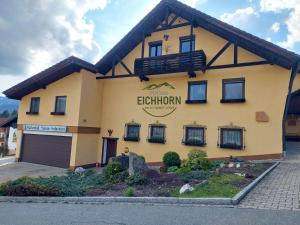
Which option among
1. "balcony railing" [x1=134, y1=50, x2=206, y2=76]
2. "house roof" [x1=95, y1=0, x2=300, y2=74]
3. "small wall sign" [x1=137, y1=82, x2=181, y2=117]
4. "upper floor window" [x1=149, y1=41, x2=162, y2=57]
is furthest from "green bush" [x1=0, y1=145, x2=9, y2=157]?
"upper floor window" [x1=149, y1=41, x2=162, y2=57]

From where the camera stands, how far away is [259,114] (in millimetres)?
15016

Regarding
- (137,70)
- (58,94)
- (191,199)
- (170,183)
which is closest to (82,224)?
(191,199)

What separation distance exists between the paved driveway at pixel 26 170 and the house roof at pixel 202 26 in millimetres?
8393

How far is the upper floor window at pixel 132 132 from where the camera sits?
19.2 metres

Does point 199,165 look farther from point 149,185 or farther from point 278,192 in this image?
point 278,192

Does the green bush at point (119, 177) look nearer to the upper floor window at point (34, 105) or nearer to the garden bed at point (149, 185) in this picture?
the garden bed at point (149, 185)

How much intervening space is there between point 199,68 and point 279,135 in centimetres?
615

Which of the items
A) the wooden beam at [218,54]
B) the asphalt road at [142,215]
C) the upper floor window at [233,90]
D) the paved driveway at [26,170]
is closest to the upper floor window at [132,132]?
the paved driveway at [26,170]

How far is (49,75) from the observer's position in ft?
64.9

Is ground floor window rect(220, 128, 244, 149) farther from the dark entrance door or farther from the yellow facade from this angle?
the dark entrance door

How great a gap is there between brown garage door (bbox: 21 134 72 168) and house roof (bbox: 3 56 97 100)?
3864 mm

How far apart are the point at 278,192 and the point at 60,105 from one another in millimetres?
17052

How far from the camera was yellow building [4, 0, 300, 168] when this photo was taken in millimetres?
15047

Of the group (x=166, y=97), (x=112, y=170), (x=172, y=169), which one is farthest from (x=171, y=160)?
(x=166, y=97)
